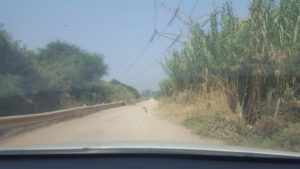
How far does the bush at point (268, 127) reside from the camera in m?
13.1

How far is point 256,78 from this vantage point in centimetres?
1551

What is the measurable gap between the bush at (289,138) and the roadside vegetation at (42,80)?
537 inches

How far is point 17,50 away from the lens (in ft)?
87.4

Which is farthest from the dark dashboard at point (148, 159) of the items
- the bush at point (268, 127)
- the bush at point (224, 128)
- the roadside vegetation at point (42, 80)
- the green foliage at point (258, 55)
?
the roadside vegetation at point (42, 80)

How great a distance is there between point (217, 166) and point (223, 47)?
14663 millimetres

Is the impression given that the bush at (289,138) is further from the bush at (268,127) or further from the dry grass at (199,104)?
the dry grass at (199,104)

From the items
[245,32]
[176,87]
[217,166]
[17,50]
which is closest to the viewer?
[217,166]

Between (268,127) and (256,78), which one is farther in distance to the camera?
(256,78)

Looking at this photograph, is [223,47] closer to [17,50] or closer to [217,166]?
[17,50]

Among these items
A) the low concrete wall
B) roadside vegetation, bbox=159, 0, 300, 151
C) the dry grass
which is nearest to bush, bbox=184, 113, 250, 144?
roadside vegetation, bbox=159, 0, 300, 151

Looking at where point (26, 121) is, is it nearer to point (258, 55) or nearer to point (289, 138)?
point (258, 55)

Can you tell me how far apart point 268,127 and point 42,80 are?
18446mm

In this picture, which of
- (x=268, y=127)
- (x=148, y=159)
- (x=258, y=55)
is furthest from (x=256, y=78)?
(x=148, y=159)

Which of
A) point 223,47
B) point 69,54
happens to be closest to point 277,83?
point 223,47
